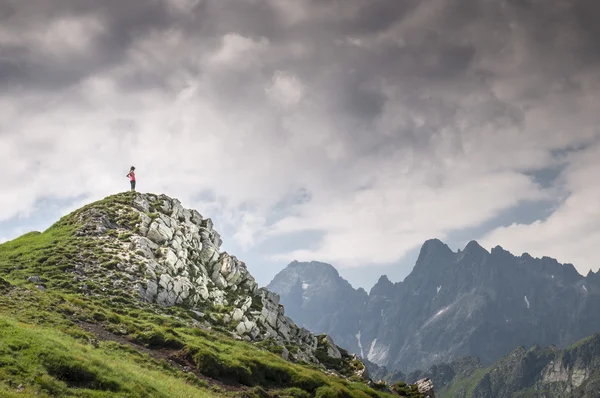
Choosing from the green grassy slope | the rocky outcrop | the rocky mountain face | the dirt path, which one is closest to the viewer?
the green grassy slope

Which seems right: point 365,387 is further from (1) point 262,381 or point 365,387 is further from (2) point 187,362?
(2) point 187,362

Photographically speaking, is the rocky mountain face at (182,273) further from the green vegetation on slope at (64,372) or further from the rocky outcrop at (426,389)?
the green vegetation on slope at (64,372)

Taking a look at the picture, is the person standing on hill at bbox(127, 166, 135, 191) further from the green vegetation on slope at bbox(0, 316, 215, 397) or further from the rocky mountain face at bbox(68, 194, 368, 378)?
the green vegetation on slope at bbox(0, 316, 215, 397)

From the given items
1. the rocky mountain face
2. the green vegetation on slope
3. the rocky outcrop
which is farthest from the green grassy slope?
the rocky outcrop

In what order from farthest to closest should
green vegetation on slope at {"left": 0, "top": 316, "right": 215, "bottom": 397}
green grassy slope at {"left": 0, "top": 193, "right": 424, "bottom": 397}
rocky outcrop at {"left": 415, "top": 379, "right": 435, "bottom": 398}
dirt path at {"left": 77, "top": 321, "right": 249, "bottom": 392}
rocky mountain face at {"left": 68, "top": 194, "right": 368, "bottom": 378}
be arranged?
rocky outcrop at {"left": 415, "top": 379, "right": 435, "bottom": 398} < rocky mountain face at {"left": 68, "top": 194, "right": 368, "bottom": 378} < dirt path at {"left": 77, "top": 321, "right": 249, "bottom": 392} < green grassy slope at {"left": 0, "top": 193, "right": 424, "bottom": 397} < green vegetation on slope at {"left": 0, "top": 316, "right": 215, "bottom": 397}

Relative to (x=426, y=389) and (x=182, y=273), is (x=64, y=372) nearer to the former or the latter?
(x=182, y=273)

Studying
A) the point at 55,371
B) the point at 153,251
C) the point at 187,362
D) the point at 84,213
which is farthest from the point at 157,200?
the point at 55,371

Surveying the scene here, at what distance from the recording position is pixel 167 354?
44156 mm

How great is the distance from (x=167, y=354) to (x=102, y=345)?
660 centimetres

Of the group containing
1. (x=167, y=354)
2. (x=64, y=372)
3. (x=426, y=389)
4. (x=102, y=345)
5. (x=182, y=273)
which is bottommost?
(x=426, y=389)

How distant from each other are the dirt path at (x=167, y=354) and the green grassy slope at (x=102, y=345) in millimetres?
112

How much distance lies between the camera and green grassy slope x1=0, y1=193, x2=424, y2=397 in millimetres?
28484

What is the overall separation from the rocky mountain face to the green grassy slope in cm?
137

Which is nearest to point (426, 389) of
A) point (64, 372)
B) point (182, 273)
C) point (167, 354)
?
point (182, 273)
